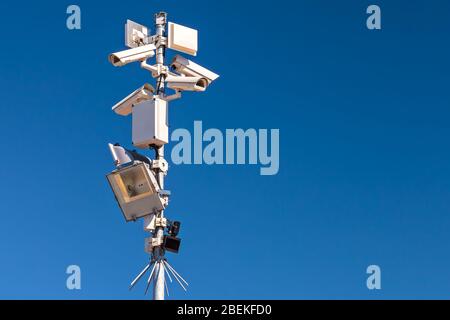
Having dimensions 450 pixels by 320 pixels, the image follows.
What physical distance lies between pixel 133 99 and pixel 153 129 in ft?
6.17

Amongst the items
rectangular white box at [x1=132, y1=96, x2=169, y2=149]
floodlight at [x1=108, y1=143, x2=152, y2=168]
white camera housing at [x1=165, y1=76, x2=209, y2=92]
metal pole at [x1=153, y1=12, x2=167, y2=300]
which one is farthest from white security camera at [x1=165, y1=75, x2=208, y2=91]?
floodlight at [x1=108, y1=143, x2=152, y2=168]

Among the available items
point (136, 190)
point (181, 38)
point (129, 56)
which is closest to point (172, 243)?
point (136, 190)

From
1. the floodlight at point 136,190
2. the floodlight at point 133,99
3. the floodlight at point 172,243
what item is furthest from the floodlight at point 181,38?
the floodlight at point 172,243

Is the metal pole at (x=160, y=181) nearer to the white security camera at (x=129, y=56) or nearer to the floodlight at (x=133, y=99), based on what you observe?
the floodlight at (x=133, y=99)

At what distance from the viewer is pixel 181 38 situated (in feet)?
123

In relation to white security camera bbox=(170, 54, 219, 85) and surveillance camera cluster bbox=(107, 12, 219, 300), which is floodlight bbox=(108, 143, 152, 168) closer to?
surveillance camera cluster bbox=(107, 12, 219, 300)

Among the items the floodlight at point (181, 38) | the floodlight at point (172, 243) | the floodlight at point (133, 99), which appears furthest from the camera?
the floodlight at point (181, 38)

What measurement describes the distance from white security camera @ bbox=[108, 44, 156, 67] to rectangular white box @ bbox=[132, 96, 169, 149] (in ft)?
4.44

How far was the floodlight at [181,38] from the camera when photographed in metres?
37.2

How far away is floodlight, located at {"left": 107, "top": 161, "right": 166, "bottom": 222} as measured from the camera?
116ft

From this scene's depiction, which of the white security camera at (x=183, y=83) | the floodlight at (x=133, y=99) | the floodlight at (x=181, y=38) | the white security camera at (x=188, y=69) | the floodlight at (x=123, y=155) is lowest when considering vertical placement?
the floodlight at (x=123, y=155)
